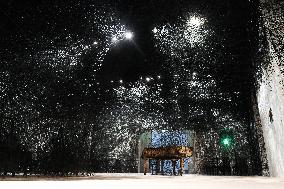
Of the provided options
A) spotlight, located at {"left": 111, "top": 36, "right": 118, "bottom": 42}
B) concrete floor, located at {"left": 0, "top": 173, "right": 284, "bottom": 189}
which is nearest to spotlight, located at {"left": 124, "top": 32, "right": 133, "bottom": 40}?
spotlight, located at {"left": 111, "top": 36, "right": 118, "bottom": 42}

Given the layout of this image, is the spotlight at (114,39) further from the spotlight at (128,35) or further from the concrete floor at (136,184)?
the concrete floor at (136,184)

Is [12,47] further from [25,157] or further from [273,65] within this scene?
[273,65]

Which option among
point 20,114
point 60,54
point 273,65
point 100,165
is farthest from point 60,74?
point 273,65

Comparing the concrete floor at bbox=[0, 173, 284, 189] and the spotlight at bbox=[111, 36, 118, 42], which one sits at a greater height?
the spotlight at bbox=[111, 36, 118, 42]

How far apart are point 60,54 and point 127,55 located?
1.87m

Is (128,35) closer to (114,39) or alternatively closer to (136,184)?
(114,39)

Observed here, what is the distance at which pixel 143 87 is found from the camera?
→ 32.6ft

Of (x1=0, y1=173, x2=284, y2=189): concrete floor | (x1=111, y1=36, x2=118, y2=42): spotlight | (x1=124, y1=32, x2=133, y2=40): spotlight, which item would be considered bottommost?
(x1=0, y1=173, x2=284, y2=189): concrete floor

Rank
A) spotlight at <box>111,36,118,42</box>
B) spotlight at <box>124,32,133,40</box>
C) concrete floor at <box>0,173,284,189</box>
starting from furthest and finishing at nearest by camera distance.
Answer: spotlight at <box>111,36,118,42</box> → spotlight at <box>124,32,133,40</box> → concrete floor at <box>0,173,284,189</box>

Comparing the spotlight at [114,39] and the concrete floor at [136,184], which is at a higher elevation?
the spotlight at [114,39]

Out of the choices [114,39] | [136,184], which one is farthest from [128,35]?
[136,184]

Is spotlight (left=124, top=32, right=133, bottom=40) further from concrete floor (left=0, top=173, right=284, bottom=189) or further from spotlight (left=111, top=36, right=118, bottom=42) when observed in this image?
concrete floor (left=0, top=173, right=284, bottom=189)

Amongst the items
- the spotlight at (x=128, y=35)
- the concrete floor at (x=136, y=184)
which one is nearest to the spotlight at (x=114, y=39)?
the spotlight at (x=128, y=35)

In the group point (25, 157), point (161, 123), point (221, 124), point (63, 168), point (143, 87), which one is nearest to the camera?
point (25, 157)
